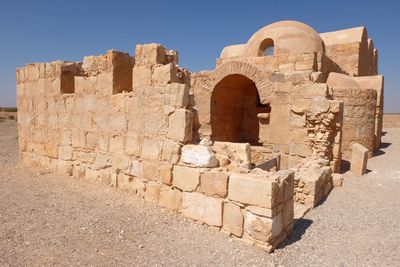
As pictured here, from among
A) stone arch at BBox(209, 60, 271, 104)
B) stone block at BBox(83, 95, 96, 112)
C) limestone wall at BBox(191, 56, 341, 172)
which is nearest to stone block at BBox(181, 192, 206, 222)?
stone block at BBox(83, 95, 96, 112)

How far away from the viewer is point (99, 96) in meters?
4.92

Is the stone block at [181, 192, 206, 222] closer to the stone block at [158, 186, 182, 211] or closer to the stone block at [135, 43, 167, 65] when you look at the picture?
the stone block at [158, 186, 182, 211]

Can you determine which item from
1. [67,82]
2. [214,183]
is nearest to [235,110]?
[67,82]

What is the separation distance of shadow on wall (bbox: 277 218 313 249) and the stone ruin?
0.07m

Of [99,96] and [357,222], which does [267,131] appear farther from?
[99,96]

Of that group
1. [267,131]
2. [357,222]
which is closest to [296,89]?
[267,131]

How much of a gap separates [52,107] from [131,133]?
2.41 metres

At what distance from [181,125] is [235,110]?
7396 millimetres

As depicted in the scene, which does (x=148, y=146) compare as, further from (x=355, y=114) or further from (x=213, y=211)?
(x=355, y=114)

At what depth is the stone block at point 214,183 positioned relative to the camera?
328 cm

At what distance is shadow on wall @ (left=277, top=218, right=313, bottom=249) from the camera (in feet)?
10.6

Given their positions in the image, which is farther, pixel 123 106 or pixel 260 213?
pixel 123 106

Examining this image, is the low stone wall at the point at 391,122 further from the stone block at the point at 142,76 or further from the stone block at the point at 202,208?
the stone block at the point at 202,208

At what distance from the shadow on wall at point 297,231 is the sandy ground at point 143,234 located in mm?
13
